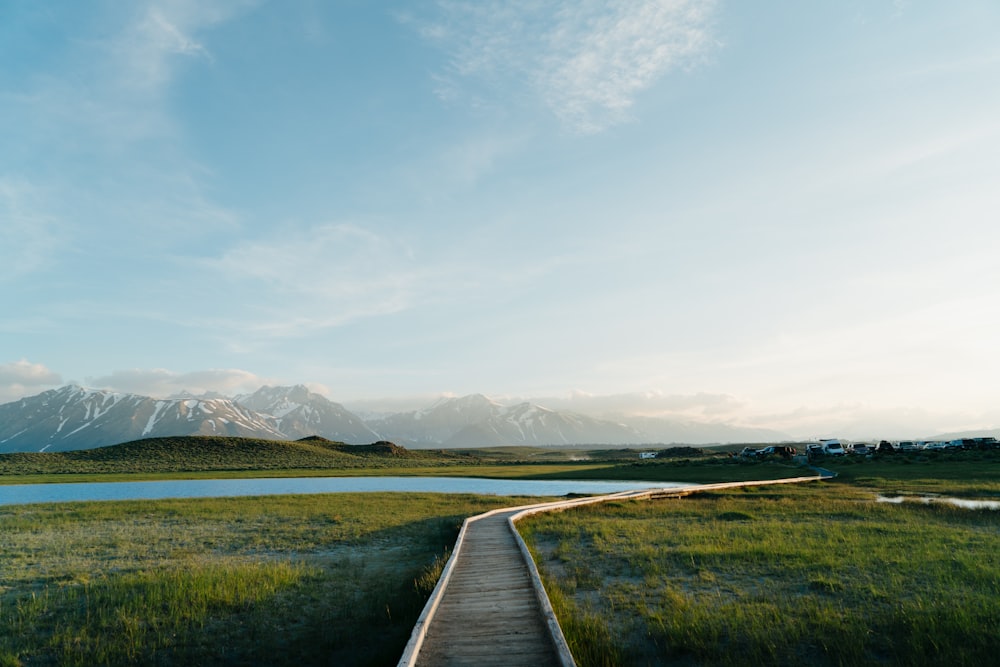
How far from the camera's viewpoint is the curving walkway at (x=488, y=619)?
8.60 meters

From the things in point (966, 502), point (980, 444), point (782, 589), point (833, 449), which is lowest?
point (782, 589)

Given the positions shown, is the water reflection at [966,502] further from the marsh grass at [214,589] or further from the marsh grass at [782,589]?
the marsh grass at [214,589]

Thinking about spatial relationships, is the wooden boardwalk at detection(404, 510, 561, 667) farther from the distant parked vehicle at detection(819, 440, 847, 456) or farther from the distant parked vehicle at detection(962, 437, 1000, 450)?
the distant parked vehicle at detection(962, 437, 1000, 450)

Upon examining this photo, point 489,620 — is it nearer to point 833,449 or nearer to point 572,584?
point 572,584

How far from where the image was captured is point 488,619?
10.6 m

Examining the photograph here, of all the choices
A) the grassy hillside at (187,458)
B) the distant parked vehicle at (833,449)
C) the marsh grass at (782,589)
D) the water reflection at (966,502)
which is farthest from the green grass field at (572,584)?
the grassy hillside at (187,458)

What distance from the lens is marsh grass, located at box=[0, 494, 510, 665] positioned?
39.3 ft

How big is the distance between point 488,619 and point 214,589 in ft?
31.7

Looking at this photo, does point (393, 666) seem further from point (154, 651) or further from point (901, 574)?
point (901, 574)

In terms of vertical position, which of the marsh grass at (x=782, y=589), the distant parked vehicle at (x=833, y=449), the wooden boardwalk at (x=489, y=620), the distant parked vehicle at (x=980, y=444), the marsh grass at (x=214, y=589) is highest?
the distant parked vehicle at (x=980, y=444)

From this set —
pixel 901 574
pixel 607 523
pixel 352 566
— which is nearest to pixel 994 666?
pixel 901 574

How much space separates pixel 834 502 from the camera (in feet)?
108

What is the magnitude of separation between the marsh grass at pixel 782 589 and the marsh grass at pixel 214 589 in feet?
15.4

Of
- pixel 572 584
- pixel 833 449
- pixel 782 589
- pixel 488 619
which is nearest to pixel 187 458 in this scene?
pixel 572 584
